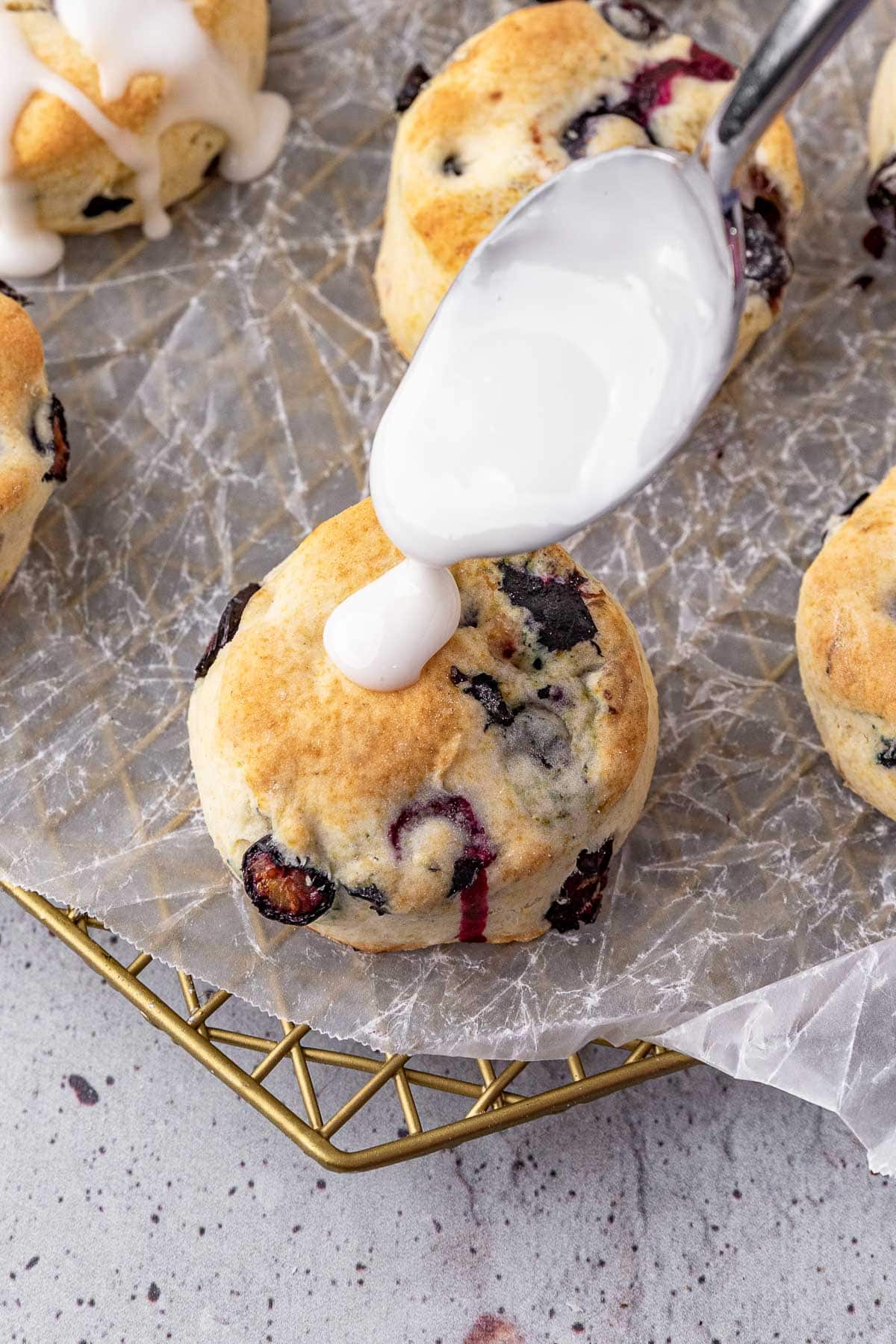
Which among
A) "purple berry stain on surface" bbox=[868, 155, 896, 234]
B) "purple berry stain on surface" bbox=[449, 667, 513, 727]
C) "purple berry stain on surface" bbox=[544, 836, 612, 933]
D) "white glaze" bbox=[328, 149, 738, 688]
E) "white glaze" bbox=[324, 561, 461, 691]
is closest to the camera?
"white glaze" bbox=[328, 149, 738, 688]

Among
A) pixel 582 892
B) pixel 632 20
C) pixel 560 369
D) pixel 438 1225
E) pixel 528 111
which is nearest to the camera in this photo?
pixel 560 369

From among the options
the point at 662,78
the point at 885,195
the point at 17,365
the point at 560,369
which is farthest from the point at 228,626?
the point at 885,195

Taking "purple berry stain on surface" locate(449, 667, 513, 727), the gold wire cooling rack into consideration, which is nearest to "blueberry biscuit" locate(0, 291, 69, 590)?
the gold wire cooling rack

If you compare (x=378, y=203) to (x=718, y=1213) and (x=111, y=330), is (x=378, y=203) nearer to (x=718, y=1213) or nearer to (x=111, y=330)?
(x=111, y=330)

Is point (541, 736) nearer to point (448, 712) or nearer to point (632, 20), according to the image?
point (448, 712)

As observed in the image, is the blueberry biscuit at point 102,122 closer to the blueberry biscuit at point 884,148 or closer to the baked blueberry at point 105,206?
the baked blueberry at point 105,206

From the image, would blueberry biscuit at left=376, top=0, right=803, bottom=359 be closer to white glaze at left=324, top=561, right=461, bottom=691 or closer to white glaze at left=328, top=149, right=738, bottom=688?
white glaze at left=328, top=149, right=738, bottom=688
